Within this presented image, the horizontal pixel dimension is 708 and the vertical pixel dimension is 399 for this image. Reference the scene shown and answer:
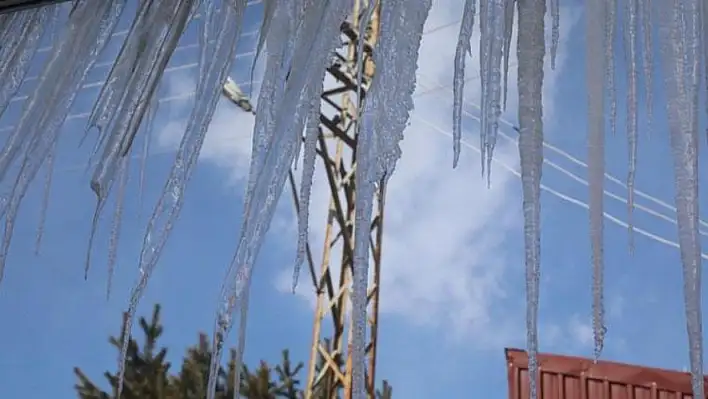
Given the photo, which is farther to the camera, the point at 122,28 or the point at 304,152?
the point at 122,28

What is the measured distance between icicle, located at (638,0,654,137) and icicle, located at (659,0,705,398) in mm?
18

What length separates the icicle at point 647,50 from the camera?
2.21ft

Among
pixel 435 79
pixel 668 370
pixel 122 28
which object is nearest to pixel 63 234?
pixel 435 79

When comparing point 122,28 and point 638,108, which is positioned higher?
point 122,28

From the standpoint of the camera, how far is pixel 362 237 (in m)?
0.69

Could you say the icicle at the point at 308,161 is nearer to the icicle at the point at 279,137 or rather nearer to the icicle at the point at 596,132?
the icicle at the point at 279,137

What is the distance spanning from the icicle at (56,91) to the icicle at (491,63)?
365 millimetres

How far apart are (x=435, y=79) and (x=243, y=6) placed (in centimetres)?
666

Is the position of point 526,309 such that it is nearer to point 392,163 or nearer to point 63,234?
point 392,163

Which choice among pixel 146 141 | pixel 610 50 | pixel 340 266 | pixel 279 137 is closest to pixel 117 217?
pixel 146 141

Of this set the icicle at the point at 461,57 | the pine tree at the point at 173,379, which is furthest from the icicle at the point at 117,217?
the pine tree at the point at 173,379

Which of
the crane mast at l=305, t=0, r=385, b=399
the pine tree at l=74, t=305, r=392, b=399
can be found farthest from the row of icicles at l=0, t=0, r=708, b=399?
the pine tree at l=74, t=305, r=392, b=399

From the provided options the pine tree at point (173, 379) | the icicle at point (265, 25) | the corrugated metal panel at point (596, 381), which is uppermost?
the pine tree at point (173, 379)

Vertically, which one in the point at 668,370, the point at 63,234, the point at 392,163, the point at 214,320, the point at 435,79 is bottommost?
the point at 214,320
